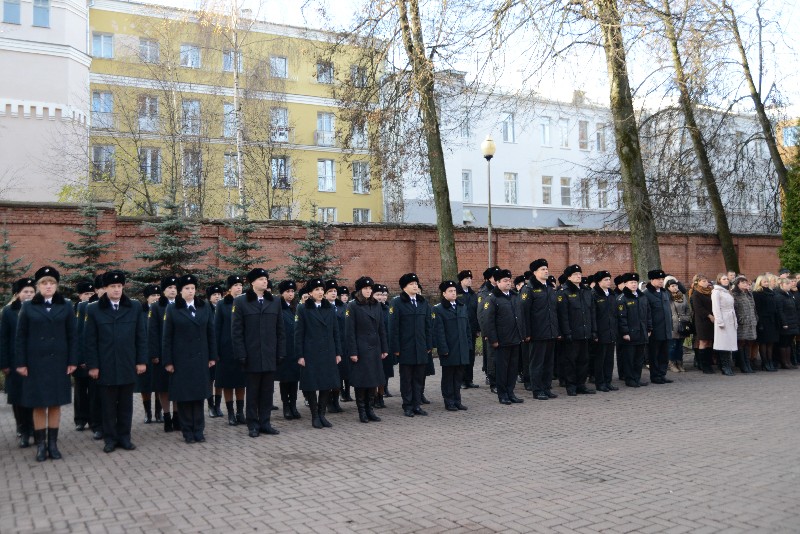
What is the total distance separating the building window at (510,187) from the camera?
149 feet

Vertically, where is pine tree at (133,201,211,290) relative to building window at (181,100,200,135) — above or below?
below

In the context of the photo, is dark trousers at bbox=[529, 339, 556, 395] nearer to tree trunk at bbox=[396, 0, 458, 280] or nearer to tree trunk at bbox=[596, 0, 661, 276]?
tree trunk at bbox=[596, 0, 661, 276]

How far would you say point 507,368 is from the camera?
38.9ft

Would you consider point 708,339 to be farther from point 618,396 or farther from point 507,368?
point 507,368

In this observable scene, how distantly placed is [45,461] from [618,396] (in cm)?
906

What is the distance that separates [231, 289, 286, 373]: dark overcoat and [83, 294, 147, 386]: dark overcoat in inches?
48.2

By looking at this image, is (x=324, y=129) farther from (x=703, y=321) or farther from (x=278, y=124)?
(x=703, y=321)

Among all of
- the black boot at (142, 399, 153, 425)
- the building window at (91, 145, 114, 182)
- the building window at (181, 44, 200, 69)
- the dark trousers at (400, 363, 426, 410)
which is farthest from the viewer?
the building window at (181, 44, 200, 69)

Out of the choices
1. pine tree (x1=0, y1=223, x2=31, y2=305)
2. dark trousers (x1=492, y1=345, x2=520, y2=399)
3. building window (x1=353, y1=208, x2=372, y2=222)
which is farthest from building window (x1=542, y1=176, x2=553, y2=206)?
dark trousers (x1=492, y1=345, x2=520, y2=399)

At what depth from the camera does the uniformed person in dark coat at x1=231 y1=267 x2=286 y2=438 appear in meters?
9.53

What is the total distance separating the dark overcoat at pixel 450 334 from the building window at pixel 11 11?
29.3 meters

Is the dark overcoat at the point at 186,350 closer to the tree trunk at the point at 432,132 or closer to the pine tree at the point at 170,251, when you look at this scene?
the tree trunk at the point at 432,132

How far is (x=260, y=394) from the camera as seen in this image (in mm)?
9672

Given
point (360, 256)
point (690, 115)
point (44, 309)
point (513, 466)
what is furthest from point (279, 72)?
point (513, 466)
